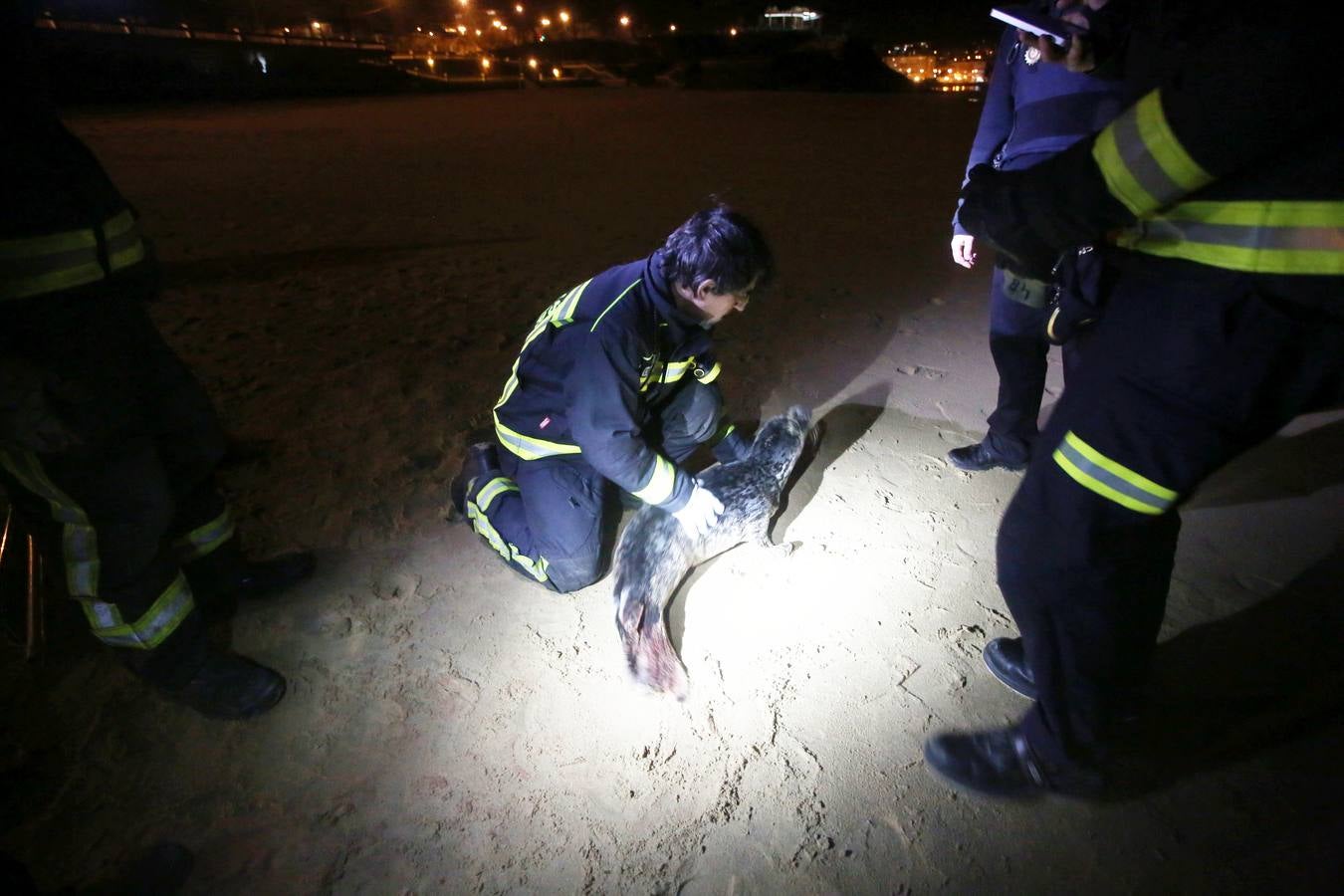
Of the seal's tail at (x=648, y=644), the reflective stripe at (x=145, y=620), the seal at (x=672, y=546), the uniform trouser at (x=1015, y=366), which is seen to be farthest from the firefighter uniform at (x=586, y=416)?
→ the uniform trouser at (x=1015, y=366)

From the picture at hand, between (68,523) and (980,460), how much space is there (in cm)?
327

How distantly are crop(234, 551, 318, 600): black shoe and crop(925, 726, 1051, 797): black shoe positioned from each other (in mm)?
2292

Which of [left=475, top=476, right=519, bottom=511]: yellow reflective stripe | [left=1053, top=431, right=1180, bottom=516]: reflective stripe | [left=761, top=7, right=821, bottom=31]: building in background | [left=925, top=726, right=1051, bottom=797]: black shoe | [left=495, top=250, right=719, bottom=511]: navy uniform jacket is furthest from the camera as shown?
[left=761, top=7, right=821, bottom=31]: building in background

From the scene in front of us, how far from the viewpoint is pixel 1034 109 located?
2.21m

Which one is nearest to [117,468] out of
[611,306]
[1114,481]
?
[611,306]

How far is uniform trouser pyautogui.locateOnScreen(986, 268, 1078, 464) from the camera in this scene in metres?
2.55

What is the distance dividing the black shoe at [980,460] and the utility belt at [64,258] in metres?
3.15

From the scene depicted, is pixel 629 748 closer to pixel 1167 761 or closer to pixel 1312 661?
pixel 1167 761

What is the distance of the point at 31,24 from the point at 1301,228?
2.85 m

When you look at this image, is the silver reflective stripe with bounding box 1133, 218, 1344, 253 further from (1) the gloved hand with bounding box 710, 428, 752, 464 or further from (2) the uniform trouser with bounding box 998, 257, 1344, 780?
(1) the gloved hand with bounding box 710, 428, 752, 464

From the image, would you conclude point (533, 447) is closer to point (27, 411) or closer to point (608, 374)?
point (608, 374)

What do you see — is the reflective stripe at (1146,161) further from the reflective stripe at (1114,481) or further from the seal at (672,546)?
the seal at (672,546)

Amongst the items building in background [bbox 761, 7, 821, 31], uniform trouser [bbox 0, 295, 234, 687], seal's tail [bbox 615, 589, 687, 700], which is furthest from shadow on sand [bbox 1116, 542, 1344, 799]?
building in background [bbox 761, 7, 821, 31]

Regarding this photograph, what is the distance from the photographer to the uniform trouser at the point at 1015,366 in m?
2.55
